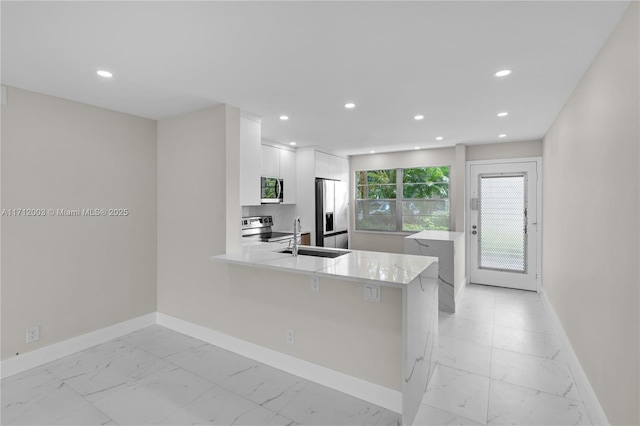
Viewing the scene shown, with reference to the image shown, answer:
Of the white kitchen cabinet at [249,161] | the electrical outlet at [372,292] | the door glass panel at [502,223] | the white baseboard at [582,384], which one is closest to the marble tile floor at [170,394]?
the electrical outlet at [372,292]

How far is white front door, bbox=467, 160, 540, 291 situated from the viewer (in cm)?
491

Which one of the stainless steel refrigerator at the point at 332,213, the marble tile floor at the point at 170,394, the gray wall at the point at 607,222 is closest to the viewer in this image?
the gray wall at the point at 607,222

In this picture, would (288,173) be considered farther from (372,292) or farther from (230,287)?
(372,292)

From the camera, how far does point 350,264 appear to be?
2.52m

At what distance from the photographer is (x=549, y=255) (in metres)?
4.08

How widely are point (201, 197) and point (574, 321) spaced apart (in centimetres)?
365

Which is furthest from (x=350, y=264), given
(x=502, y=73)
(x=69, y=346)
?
(x=69, y=346)

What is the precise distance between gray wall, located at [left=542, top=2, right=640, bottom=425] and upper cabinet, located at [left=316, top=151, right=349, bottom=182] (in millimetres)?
3418

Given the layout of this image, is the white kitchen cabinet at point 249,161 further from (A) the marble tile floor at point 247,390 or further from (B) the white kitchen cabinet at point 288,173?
(B) the white kitchen cabinet at point 288,173

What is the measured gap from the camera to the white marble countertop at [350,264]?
2.12 metres

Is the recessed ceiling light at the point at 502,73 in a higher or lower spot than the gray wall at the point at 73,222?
higher

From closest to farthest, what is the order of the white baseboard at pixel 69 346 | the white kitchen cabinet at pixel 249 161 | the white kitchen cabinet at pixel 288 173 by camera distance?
the white baseboard at pixel 69 346, the white kitchen cabinet at pixel 249 161, the white kitchen cabinet at pixel 288 173

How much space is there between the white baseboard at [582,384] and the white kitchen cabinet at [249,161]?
3.14 metres

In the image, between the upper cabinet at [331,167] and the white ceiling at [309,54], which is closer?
the white ceiling at [309,54]
